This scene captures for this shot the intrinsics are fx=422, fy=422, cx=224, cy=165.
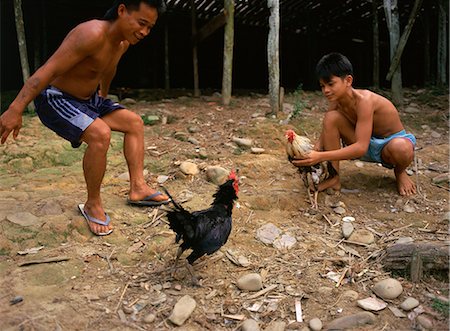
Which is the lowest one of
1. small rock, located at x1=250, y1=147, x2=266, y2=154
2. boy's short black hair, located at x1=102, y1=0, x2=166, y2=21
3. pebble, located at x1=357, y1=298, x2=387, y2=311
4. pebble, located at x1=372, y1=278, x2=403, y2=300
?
pebble, located at x1=357, y1=298, x2=387, y2=311

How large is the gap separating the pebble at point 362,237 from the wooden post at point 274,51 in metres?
2.70

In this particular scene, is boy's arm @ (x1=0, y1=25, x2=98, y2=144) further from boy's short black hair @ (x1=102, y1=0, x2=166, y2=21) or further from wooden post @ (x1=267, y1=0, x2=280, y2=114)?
wooden post @ (x1=267, y1=0, x2=280, y2=114)

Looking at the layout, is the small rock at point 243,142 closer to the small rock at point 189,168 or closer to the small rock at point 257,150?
the small rock at point 257,150

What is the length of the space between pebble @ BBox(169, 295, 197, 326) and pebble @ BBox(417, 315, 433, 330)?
3.84 feet

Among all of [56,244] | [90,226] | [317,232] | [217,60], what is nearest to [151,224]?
[90,226]

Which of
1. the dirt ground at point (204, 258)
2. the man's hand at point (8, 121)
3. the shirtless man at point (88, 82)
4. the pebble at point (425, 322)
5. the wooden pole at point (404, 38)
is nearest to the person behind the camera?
the pebble at point (425, 322)

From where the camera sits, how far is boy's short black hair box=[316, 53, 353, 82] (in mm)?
3315

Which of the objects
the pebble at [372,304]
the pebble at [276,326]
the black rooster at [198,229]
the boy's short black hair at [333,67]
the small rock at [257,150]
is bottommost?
the pebble at [276,326]

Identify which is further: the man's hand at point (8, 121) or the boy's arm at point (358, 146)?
the boy's arm at point (358, 146)

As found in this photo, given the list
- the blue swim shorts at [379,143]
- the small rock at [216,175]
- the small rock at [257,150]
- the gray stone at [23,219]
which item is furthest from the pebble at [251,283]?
the small rock at [257,150]

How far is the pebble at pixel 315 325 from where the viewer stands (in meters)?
2.14

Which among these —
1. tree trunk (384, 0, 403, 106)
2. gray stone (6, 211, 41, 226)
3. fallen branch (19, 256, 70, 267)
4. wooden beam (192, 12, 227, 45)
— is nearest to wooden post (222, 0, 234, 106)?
wooden beam (192, 12, 227, 45)

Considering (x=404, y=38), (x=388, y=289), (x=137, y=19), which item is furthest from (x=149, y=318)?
(x=404, y=38)

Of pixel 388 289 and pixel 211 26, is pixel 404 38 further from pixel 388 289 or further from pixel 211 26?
pixel 388 289
